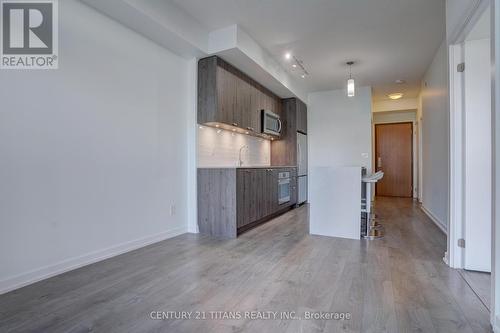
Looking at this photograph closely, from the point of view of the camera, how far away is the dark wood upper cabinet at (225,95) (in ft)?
12.0

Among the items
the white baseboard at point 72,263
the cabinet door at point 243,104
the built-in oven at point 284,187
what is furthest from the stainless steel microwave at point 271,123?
the white baseboard at point 72,263

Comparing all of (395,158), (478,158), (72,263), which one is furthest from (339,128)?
(72,263)

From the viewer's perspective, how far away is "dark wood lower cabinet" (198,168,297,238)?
136 inches

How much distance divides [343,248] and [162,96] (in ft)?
9.47

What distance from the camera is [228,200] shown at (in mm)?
3459

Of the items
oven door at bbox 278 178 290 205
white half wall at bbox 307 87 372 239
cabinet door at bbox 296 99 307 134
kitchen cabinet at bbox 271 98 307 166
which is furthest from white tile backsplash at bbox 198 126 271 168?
white half wall at bbox 307 87 372 239

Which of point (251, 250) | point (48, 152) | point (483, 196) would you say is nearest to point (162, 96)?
point (48, 152)

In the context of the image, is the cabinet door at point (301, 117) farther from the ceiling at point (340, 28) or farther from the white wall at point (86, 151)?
the white wall at point (86, 151)

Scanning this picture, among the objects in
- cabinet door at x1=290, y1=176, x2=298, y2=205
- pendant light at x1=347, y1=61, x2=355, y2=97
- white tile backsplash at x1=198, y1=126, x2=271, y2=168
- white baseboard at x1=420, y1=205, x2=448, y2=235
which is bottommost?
white baseboard at x1=420, y1=205, x2=448, y2=235

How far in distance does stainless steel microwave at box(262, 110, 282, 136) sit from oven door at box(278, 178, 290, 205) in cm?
102

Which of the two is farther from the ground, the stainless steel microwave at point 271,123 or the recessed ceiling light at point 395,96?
the recessed ceiling light at point 395,96

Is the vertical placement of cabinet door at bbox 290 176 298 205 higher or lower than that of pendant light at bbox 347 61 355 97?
lower

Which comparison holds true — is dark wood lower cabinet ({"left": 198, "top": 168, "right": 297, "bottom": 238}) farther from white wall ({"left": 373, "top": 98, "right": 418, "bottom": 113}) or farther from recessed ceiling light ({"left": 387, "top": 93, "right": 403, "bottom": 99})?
white wall ({"left": 373, "top": 98, "right": 418, "bottom": 113})

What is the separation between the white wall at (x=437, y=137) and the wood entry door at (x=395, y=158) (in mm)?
2653
